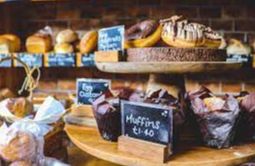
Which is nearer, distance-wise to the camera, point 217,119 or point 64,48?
point 217,119

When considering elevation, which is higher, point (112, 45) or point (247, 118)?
point (112, 45)

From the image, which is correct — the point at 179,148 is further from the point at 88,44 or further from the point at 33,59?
the point at 33,59

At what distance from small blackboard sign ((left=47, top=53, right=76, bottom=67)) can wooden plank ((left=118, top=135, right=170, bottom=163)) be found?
110cm

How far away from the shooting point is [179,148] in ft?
3.21

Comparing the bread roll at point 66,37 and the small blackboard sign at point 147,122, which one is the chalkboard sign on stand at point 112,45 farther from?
the bread roll at point 66,37

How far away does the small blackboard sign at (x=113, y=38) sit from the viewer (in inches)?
44.8

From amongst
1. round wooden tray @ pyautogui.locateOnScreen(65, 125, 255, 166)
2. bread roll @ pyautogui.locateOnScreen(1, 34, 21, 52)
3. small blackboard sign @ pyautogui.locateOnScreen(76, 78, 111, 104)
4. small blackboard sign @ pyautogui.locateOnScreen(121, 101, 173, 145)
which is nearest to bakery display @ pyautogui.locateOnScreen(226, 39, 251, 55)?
small blackboard sign @ pyautogui.locateOnScreen(76, 78, 111, 104)

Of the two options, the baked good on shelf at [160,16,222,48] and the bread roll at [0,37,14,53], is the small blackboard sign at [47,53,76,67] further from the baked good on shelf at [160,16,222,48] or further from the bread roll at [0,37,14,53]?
the baked good on shelf at [160,16,222,48]

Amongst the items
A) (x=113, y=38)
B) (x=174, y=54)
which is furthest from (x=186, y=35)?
(x=113, y=38)

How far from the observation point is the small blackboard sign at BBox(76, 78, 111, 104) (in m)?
1.28

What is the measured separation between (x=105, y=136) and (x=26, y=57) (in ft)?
3.74

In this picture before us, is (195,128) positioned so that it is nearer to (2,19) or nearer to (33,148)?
(33,148)

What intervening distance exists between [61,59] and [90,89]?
735 mm

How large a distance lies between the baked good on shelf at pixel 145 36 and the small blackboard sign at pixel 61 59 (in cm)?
87
